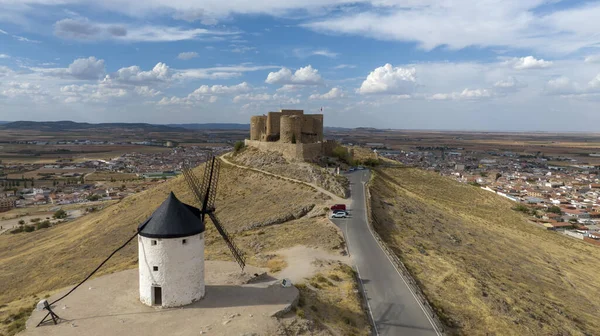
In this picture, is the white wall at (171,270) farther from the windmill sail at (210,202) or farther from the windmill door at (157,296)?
the windmill sail at (210,202)

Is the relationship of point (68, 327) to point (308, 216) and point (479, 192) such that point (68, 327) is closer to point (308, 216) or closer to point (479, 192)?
point (308, 216)

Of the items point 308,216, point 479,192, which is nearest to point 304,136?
point 308,216

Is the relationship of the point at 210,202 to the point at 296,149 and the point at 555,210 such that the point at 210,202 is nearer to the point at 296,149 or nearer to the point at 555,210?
the point at 296,149

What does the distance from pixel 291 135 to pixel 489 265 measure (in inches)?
991

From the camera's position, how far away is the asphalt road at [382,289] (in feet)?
51.1

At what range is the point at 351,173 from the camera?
48.1 metres

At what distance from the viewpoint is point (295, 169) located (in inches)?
1642

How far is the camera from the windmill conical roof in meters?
15.3

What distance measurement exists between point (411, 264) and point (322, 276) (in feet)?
21.4

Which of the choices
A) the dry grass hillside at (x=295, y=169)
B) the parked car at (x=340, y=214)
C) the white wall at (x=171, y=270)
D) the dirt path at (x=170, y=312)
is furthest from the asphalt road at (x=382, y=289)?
the dry grass hillside at (x=295, y=169)

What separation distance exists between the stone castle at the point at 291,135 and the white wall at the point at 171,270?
28.7 m

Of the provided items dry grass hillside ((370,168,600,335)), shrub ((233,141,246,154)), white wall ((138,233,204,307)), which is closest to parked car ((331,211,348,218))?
dry grass hillside ((370,168,600,335))

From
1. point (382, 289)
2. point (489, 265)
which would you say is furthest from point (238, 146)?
point (382, 289)

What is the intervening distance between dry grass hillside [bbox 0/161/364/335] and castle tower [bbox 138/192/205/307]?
480 cm
